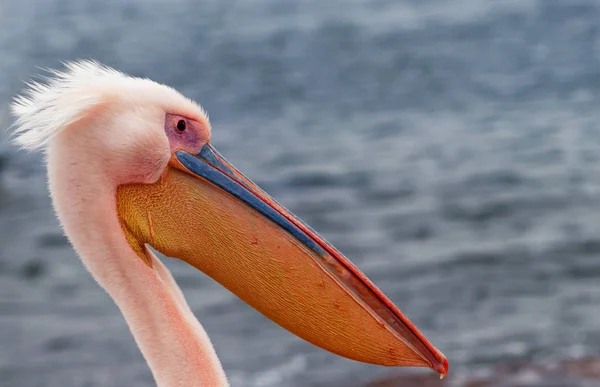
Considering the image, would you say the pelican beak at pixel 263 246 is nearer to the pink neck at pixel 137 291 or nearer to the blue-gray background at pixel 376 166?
the pink neck at pixel 137 291

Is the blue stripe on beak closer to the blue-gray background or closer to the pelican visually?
the pelican

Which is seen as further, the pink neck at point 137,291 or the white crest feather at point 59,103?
the pink neck at point 137,291

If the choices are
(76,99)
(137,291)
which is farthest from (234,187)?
(76,99)

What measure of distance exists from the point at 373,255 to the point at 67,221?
17.7 feet

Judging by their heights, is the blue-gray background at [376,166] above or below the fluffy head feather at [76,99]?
above

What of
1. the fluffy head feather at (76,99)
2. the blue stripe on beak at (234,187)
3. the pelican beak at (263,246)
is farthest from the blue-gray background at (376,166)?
the fluffy head feather at (76,99)

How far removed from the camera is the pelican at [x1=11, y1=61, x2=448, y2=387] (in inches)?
107

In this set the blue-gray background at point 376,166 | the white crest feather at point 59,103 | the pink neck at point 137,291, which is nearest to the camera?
the white crest feather at point 59,103

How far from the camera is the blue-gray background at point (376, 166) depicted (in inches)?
267

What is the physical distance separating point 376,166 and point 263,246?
6.97m

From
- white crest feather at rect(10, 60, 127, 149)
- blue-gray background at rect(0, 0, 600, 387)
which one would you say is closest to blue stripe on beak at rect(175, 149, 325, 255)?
white crest feather at rect(10, 60, 127, 149)

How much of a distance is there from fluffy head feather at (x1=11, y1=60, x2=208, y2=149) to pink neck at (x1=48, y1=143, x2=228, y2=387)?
0.63ft

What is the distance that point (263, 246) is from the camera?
284 centimetres

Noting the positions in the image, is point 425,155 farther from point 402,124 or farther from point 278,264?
point 278,264
